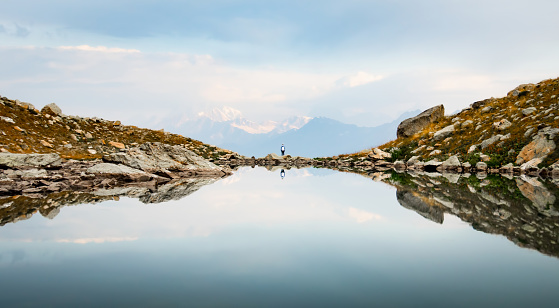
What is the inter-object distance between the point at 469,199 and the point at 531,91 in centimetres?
3885

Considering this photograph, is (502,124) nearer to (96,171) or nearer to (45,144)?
(96,171)

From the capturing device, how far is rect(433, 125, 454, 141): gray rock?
51978 mm

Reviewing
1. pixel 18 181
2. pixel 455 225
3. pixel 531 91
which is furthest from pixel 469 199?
pixel 531 91

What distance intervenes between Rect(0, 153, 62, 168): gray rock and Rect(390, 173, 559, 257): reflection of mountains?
83.2ft

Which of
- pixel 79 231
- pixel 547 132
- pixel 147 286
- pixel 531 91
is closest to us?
pixel 147 286

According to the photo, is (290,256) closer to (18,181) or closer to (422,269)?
(422,269)

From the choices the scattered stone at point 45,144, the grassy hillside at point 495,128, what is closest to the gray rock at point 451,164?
the grassy hillside at point 495,128

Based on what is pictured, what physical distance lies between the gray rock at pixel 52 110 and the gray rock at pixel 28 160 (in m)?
19.8

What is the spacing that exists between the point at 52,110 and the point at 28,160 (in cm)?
2141

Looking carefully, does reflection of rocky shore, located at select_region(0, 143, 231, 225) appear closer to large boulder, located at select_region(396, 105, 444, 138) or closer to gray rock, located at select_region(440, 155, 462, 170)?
gray rock, located at select_region(440, 155, 462, 170)

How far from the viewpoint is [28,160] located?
94.3 ft

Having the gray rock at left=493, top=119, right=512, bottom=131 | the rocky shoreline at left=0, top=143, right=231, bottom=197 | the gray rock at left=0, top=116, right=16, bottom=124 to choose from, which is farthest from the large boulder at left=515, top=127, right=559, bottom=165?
the gray rock at left=0, top=116, right=16, bottom=124

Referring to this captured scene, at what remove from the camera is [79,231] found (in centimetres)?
1255

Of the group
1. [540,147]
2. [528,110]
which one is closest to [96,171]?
[540,147]
